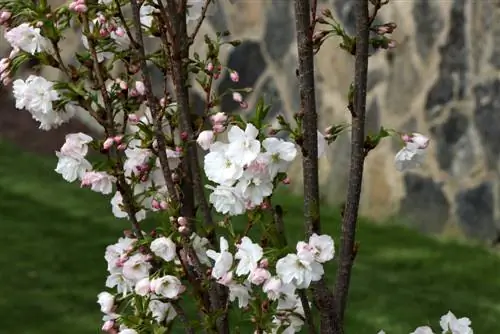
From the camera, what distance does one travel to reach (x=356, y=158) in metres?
1.83

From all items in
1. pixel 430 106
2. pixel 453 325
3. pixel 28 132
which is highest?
pixel 28 132

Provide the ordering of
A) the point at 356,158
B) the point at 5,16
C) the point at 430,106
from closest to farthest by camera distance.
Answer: the point at 356,158, the point at 5,16, the point at 430,106

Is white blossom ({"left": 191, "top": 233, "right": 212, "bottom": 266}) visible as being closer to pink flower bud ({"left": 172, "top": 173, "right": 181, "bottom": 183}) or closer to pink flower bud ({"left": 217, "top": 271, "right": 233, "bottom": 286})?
pink flower bud ({"left": 172, "top": 173, "right": 181, "bottom": 183})

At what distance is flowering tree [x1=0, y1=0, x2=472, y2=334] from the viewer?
5.76 feet

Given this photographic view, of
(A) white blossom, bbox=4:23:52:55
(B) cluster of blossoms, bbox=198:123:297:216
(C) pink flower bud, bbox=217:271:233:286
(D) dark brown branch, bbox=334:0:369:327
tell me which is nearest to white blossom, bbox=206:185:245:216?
(B) cluster of blossoms, bbox=198:123:297:216

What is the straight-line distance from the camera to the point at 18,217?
16.5ft

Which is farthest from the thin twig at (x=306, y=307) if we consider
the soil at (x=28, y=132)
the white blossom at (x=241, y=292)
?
the soil at (x=28, y=132)

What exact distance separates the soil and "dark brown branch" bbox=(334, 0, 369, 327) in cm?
464

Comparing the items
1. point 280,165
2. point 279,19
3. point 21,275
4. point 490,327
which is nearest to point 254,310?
point 280,165

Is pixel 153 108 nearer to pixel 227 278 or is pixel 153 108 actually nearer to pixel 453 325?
pixel 227 278

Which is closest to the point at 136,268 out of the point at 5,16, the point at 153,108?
the point at 153,108

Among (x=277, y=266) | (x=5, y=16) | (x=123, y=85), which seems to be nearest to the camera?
(x=277, y=266)

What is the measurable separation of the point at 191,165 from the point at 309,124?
37cm

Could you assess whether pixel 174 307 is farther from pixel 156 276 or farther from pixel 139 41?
pixel 139 41
